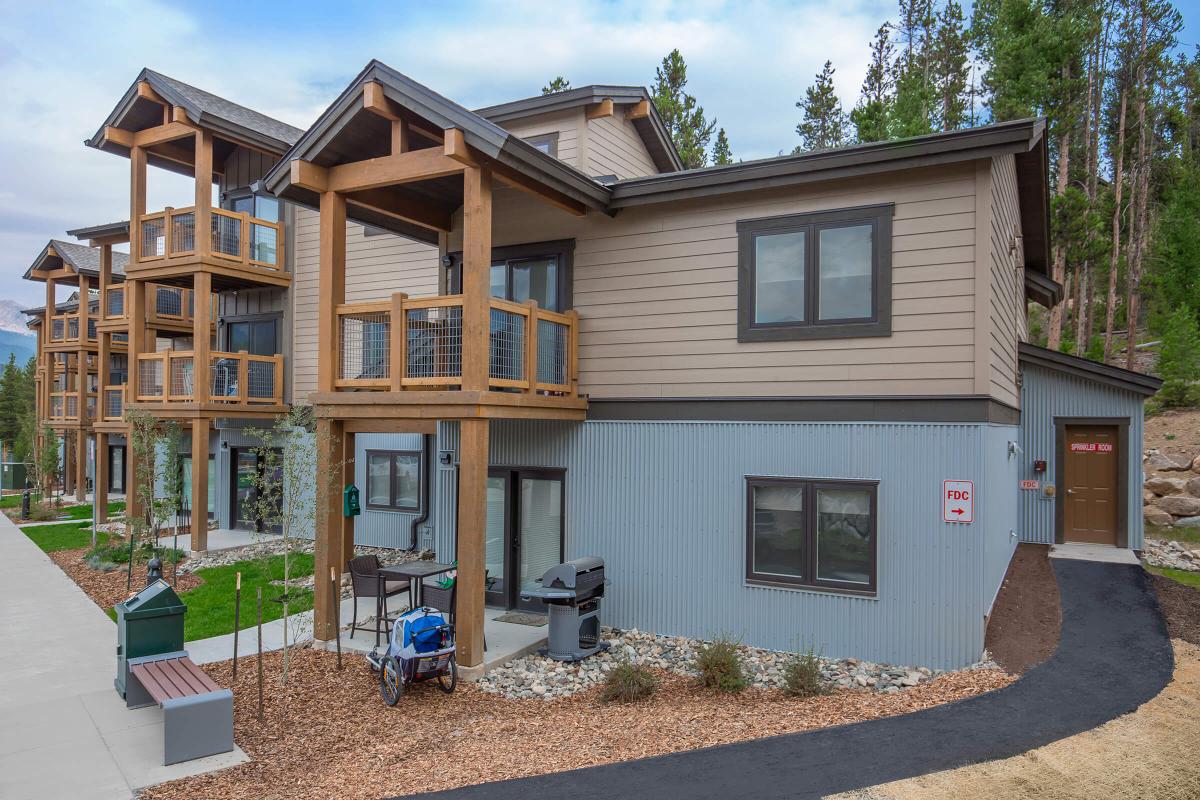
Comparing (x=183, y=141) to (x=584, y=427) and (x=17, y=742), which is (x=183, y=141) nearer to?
(x=584, y=427)

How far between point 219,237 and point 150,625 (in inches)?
457

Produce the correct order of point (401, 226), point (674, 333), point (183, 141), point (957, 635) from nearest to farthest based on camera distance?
point (957, 635), point (674, 333), point (401, 226), point (183, 141)

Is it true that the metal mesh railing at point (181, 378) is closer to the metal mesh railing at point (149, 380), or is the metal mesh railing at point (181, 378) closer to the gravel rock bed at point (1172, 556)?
the metal mesh railing at point (149, 380)

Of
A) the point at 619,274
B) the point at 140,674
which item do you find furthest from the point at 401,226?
the point at 140,674

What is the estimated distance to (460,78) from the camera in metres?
59.9

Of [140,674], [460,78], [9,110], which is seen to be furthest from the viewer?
[9,110]

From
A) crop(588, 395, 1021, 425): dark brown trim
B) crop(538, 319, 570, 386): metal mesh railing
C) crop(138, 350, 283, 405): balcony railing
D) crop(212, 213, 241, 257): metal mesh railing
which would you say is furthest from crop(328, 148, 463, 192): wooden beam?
crop(212, 213, 241, 257): metal mesh railing

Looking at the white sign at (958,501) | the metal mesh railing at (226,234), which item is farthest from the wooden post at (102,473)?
the white sign at (958,501)

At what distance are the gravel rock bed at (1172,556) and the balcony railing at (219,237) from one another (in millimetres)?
18994

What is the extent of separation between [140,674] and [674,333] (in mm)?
6935

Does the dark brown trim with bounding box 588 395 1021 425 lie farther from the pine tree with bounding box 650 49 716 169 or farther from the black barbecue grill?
the pine tree with bounding box 650 49 716 169

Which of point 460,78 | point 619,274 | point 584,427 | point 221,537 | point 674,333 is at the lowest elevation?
point 221,537

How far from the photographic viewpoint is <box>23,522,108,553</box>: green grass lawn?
1706 cm

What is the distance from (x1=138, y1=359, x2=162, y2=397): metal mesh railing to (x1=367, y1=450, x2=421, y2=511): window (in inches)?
227
